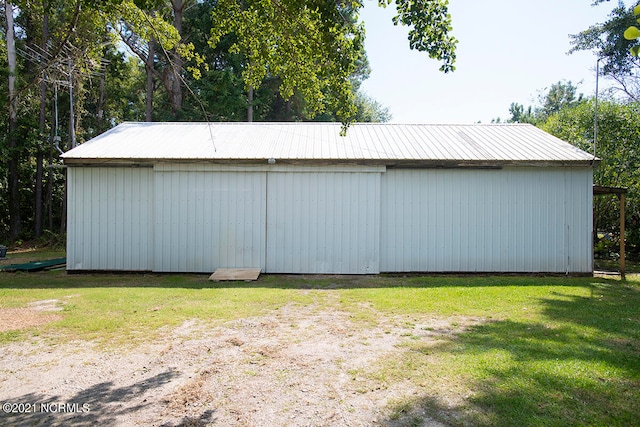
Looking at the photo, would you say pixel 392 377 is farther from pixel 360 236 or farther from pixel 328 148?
pixel 328 148

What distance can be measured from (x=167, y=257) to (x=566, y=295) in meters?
8.85

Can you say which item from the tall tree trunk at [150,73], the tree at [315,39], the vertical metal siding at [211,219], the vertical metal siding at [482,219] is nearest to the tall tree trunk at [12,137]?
the tall tree trunk at [150,73]

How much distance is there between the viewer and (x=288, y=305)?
7.07 meters

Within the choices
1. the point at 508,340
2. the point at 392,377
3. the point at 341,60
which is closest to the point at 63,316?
the point at 392,377

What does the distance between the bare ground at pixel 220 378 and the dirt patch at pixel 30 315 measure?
12 centimetres

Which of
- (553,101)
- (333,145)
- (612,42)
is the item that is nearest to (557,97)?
(553,101)

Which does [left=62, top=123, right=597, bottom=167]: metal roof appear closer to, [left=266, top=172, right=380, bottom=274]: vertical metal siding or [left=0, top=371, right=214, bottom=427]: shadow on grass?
[left=266, top=172, right=380, bottom=274]: vertical metal siding

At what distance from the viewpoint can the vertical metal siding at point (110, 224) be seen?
34.6ft

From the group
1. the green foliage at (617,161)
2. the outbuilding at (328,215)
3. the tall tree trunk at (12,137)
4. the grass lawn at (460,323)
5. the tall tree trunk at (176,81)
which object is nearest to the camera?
the grass lawn at (460,323)

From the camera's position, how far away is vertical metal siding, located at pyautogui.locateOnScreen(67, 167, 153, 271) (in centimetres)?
1055

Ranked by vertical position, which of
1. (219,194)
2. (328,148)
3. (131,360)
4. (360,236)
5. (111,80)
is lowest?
(131,360)

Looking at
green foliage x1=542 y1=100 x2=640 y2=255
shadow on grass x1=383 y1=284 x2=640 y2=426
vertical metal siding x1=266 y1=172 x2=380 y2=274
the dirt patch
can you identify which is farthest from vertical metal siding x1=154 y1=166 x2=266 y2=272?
green foliage x1=542 y1=100 x2=640 y2=255

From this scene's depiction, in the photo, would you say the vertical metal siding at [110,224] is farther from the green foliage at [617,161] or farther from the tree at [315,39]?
the green foliage at [617,161]

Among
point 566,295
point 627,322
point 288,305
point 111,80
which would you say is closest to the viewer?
point 627,322
